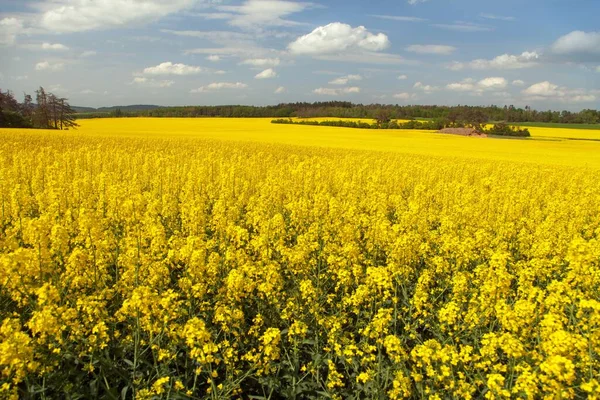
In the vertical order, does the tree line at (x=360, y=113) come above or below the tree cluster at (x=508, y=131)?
above

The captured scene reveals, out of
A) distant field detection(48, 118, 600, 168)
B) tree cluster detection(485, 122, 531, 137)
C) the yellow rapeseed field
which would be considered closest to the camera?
the yellow rapeseed field

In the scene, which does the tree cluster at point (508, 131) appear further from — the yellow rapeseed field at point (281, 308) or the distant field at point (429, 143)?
the yellow rapeseed field at point (281, 308)

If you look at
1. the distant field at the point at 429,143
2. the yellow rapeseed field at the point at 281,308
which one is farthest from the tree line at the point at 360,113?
the yellow rapeseed field at the point at 281,308

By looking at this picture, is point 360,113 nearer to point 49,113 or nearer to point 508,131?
point 508,131

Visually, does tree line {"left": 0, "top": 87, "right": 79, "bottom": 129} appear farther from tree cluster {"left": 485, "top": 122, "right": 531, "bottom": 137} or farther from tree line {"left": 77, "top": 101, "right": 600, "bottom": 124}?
tree cluster {"left": 485, "top": 122, "right": 531, "bottom": 137}

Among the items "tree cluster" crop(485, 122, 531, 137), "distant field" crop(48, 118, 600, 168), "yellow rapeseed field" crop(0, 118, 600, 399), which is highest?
"tree cluster" crop(485, 122, 531, 137)

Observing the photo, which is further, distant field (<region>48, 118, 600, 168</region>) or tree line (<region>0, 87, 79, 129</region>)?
tree line (<region>0, 87, 79, 129</region>)

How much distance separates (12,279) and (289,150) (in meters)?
21.1

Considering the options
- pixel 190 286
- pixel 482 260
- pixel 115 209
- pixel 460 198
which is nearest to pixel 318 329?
pixel 190 286

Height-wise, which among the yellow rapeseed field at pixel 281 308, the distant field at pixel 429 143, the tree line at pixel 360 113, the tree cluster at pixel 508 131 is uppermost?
the tree line at pixel 360 113

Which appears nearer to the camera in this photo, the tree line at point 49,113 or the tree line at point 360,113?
the tree line at point 49,113

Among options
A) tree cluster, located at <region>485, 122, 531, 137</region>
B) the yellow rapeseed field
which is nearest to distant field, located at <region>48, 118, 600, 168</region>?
tree cluster, located at <region>485, 122, 531, 137</region>

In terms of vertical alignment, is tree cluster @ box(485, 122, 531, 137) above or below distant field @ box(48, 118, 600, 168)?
above

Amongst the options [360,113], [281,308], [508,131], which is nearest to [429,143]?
[508,131]
